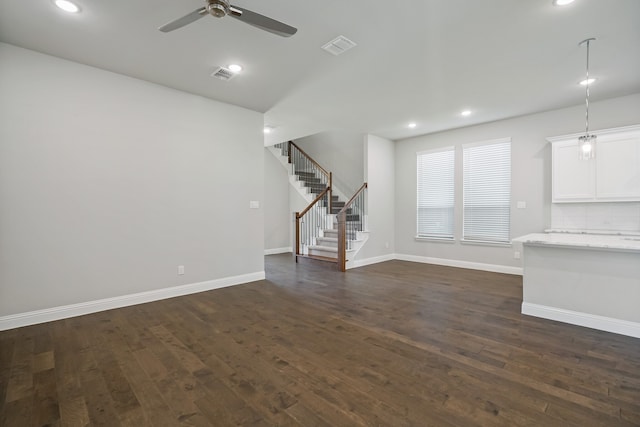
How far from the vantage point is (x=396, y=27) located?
2.82 metres

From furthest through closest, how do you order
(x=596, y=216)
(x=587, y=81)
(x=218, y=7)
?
(x=596, y=216) → (x=587, y=81) → (x=218, y=7)

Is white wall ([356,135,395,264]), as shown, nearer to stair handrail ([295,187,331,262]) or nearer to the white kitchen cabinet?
stair handrail ([295,187,331,262])

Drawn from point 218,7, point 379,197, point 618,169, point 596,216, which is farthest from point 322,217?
point 218,7

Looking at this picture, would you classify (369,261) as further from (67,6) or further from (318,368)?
(67,6)

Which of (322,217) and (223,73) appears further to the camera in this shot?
(322,217)

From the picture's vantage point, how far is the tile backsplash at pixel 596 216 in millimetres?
4371

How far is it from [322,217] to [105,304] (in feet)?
15.9

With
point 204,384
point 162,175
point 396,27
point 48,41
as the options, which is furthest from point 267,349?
point 48,41

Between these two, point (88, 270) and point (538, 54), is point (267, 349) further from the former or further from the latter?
point (538, 54)

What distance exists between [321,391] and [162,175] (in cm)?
350

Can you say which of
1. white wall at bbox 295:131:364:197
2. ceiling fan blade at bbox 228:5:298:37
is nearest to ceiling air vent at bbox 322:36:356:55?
ceiling fan blade at bbox 228:5:298:37

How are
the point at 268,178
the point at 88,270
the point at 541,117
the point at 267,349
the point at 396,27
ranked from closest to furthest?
the point at 267,349 < the point at 396,27 < the point at 88,270 < the point at 541,117 < the point at 268,178

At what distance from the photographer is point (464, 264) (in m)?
6.25

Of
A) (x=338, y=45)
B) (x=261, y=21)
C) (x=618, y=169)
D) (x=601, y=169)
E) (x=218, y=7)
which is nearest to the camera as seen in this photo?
(x=218, y=7)
